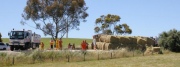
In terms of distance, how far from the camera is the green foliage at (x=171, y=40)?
38.2m

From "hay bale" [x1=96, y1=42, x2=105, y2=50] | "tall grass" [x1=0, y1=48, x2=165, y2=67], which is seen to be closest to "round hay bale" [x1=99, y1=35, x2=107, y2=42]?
"hay bale" [x1=96, y1=42, x2=105, y2=50]

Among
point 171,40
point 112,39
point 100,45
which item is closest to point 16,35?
point 100,45

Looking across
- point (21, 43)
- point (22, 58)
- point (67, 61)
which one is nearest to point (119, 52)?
point (67, 61)

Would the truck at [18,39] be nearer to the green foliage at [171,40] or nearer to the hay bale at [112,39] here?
the hay bale at [112,39]

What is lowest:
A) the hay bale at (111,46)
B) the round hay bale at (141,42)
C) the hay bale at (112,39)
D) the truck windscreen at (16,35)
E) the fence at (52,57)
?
the fence at (52,57)

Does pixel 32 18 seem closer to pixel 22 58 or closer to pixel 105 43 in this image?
pixel 105 43

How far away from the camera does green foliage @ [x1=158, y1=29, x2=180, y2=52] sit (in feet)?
125

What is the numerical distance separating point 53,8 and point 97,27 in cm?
2858

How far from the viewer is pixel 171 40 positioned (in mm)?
38312

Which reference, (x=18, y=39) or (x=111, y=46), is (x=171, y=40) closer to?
(x=111, y=46)

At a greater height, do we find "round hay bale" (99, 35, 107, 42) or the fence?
"round hay bale" (99, 35, 107, 42)

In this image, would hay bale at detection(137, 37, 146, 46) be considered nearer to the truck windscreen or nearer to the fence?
the fence

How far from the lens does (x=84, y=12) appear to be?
63.0 meters

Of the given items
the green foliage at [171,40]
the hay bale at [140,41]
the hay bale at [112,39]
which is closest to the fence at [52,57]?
the hay bale at [112,39]
